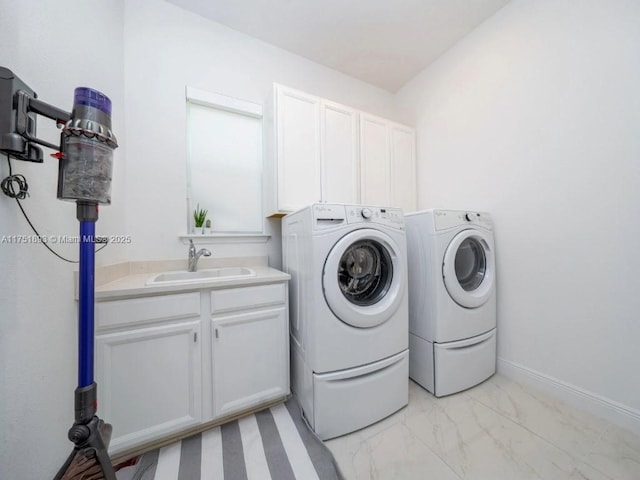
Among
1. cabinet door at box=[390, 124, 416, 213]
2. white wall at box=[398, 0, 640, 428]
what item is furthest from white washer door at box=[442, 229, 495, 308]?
cabinet door at box=[390, 124, 416, 213]

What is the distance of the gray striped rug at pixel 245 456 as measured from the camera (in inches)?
39.2

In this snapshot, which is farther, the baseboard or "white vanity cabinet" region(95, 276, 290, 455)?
the baseboard

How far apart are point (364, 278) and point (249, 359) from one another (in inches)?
32.1

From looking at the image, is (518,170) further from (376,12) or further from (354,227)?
(376,12)

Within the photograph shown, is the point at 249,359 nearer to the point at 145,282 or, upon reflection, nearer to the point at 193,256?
the point at 145,282

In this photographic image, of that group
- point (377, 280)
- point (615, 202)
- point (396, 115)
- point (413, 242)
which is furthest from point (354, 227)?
point (396, 115)

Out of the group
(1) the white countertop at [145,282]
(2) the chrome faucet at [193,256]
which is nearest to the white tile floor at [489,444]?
(1) the white countertop at [145,282]

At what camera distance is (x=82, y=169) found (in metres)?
0.66

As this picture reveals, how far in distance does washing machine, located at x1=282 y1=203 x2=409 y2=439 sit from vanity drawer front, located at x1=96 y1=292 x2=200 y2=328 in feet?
1.89

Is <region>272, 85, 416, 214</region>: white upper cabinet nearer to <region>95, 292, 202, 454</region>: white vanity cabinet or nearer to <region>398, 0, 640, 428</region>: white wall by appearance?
<region>398, 0, 640, 428</region>: white wall

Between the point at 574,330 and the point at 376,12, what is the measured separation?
2547 mm

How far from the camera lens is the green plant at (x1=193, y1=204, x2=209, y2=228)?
1721 mm

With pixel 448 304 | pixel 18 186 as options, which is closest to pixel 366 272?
pixel 448 304

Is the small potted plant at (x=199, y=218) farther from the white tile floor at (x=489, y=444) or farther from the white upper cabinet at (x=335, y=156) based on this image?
the white tile floor at (x=489, y=444)
